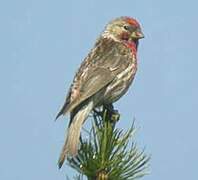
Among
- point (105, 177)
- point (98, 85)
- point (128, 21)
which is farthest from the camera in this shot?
point (128, 21)

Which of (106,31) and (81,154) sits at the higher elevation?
(106,31)

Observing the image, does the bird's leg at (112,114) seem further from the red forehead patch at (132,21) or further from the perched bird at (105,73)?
the red forehead patch at (132,21)

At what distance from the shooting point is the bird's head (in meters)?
6.87

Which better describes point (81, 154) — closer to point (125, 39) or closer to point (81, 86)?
point (81, 86)

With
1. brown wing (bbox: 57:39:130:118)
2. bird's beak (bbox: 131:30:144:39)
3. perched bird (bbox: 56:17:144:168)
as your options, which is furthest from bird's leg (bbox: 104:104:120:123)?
bird's beak (bbox: 131:30:144:39)

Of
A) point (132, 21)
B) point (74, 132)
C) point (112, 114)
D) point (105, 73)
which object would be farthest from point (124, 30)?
point (74, 132)

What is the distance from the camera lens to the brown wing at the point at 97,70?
5445 mm

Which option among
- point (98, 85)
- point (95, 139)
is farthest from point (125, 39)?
point (95, 139)

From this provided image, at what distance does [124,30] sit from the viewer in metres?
6.96

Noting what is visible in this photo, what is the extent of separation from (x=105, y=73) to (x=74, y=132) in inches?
56.2

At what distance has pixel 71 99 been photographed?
5355mm

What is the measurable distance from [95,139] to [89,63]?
206cm

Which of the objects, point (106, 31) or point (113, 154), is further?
point (106, 31)

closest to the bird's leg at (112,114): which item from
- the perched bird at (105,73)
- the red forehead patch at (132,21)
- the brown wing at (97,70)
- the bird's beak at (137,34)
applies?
the perched bird at (105,73)
